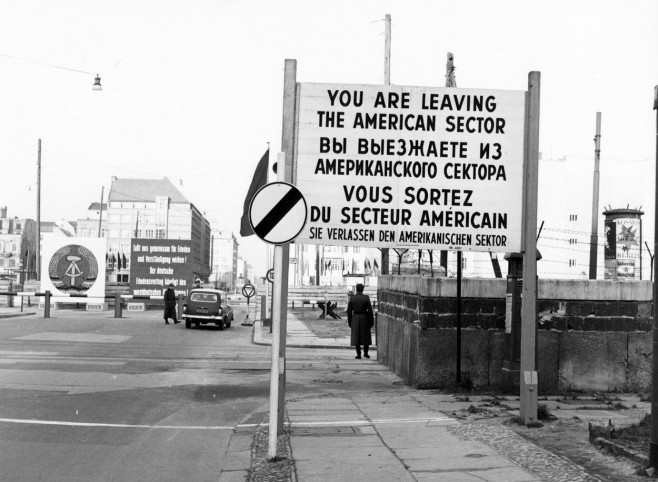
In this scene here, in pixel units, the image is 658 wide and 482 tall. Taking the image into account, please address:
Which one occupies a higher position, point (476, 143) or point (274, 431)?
point (476, 143)

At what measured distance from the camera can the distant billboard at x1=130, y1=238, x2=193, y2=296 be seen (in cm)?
4881

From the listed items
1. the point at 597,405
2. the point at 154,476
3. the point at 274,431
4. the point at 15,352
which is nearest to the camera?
the point at 154,476

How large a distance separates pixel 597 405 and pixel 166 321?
27.6m

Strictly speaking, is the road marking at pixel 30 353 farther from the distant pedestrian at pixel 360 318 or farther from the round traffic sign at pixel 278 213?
the round traffic sign at pixel 278 213

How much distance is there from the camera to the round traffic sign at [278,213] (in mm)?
7715

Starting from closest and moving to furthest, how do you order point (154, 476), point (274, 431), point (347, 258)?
point (154, 476)
point (274, 431)
point (347, 258)

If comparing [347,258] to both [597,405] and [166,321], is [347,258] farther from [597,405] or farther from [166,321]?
[597,405]

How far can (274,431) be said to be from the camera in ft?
24.9

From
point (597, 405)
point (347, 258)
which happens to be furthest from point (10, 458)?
point (347, 258)

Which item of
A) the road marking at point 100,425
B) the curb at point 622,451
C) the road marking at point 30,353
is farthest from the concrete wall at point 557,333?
→ the road marking at point 30,353

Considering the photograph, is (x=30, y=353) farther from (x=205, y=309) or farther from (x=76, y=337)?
(x=205, y=309)

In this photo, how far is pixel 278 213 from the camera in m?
7.77

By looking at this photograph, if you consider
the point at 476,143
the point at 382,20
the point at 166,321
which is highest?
the point at 382,20

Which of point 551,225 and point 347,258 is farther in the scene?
point 347,258
